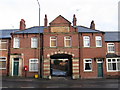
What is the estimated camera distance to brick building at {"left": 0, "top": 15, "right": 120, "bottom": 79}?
2536cm

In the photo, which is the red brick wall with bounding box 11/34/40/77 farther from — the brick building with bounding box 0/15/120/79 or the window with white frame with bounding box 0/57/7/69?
the window with white frame with bounding box 0/57/7/69

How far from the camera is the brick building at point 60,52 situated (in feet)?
83.2

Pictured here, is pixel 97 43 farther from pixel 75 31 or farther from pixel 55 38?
pixel 55 38

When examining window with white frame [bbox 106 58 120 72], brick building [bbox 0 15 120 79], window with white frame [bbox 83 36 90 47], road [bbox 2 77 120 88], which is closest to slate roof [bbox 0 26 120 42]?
brick building [bbox 0 15 120 79]

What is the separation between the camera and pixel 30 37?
26562mm

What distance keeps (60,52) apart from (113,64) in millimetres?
9690

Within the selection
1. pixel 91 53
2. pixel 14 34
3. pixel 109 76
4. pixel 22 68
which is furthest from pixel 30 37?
pixel 109 76

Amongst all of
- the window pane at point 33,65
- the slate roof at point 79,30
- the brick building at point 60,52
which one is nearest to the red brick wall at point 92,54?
the brick building at point 60,52

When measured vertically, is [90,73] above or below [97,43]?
below

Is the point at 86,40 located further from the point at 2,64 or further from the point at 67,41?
the point at 2,64

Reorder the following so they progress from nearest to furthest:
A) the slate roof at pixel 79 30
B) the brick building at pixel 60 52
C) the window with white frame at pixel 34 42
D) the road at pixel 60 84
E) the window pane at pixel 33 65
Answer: the road at pixel 60 84 < the brick building at pixel 60 52 < the window pane at pixel 33 65 < the window with white frame at pixel 34 42 < the slate roof at pixel 79 30

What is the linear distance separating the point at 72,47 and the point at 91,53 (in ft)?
11.2

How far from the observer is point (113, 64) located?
1059 inches

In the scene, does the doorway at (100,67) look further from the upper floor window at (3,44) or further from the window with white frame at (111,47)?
the upper floor window at (3,44)
